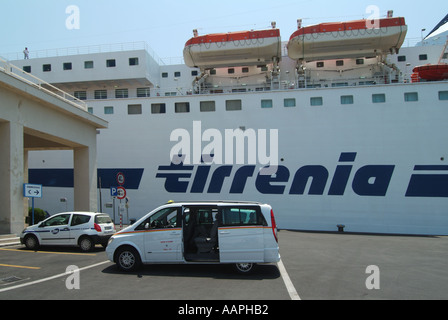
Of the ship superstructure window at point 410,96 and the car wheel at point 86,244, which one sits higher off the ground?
the ship superstructure window at point 410,96

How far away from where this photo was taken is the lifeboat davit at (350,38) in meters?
16.4

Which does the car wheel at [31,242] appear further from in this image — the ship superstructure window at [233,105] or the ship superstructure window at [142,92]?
the ship superstructure window at [142,92]

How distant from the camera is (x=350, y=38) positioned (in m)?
16.6

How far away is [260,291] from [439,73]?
16.0m

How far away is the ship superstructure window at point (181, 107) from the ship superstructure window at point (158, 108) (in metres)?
0.63

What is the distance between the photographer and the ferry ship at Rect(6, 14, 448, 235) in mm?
14906

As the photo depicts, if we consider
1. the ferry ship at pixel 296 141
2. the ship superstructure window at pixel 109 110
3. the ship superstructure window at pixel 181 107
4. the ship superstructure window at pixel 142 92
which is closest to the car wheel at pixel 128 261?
the ferry ship at pixel 296 141

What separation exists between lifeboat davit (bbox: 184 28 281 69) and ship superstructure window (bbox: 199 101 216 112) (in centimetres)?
254

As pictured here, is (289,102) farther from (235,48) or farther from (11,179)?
(11,179)

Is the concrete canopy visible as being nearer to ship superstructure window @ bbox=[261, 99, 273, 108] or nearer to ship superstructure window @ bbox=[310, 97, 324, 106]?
ship superstructure window @ bbox=[261, 99, 273, 108]

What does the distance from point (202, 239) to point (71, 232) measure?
4551mm

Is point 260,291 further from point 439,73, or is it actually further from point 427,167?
point 439,73
